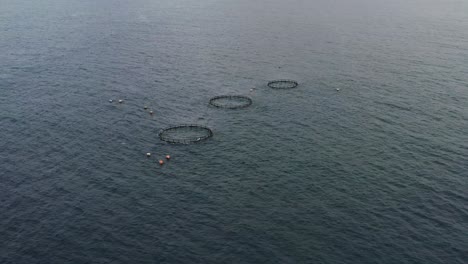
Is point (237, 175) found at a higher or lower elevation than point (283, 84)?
lower

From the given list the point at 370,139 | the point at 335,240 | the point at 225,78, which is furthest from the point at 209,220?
→ the point at 225,78

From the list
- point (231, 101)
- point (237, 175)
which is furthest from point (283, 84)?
point (237, 175)

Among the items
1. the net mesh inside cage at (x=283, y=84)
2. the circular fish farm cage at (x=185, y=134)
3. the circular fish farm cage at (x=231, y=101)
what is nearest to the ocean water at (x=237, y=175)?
the circular fish farm cage at (x=185, y=134)

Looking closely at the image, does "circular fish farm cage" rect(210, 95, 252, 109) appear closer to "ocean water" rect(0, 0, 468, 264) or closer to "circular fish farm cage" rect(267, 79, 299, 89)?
"ocean water" rect(0, 0, 468, 264)

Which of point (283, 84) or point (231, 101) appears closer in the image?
point (231, 101)

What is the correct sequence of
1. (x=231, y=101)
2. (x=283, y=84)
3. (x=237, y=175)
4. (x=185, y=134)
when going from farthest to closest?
(x=283, y=84) → (x=231, y=101) → (x=185, y=134) → (x=237, y=175)

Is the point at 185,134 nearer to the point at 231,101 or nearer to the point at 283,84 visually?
the point at 231,101

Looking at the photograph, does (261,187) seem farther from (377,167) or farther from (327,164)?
(377,167)

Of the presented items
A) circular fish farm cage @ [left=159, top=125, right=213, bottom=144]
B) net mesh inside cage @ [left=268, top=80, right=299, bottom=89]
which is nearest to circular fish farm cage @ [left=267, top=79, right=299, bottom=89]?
net mesh inside cage @ [left=268, top=80, right=299, bottom=89]
